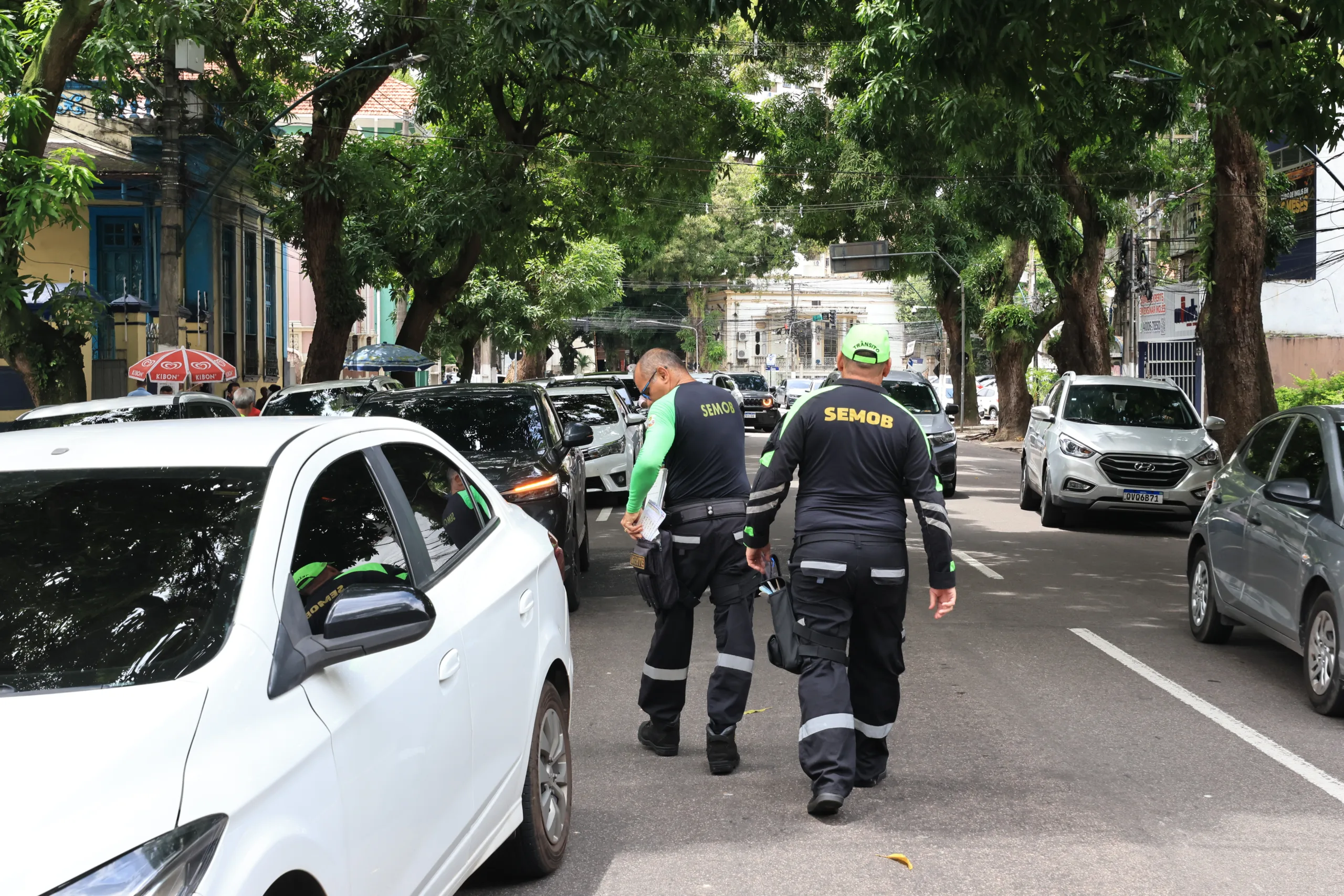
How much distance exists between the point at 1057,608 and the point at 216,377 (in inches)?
537

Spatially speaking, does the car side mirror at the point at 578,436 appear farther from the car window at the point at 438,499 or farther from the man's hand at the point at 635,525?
the car window at the point at 438,499

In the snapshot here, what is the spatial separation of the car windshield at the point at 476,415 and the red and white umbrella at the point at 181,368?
25.4 feet

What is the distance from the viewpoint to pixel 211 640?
2887mm

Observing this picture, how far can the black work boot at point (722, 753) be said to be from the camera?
6.02m

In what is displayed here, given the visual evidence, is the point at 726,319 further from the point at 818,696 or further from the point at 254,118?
the point at 818,696

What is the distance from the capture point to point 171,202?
16.8 meters

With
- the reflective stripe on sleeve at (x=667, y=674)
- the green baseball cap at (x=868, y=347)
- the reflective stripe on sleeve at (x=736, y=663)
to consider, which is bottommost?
the reflective stripe on sleeve at (x=667, y=674)

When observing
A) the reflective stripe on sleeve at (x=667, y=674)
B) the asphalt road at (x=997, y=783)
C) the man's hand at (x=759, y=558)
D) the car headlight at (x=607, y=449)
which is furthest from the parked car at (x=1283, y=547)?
the car headlight at (x=607, y=449)

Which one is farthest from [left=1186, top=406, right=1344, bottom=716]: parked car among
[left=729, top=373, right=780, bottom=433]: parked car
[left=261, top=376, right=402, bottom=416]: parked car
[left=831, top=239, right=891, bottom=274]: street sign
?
[left=729, top=373, right=780, bottom=433]: parked car

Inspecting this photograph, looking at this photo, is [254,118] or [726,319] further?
[726,319]

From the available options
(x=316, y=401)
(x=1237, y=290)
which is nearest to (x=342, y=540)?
(x=316, y=401)

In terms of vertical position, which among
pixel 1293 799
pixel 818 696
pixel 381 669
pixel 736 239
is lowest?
pixel 1293 799

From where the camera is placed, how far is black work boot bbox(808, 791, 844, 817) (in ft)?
17.6

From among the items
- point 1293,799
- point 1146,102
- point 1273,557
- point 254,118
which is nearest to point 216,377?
point 254,118
